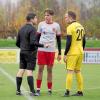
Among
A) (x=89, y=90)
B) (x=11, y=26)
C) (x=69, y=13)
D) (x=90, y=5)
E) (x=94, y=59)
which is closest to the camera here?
(x=69, y=13)

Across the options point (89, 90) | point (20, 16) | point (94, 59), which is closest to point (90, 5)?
point (20, 16)

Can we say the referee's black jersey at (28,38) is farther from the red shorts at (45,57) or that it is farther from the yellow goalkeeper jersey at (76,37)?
the yellow goalkeeper jersey at (76,37)

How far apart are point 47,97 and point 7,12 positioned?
71.9m

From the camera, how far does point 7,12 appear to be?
82.4 m

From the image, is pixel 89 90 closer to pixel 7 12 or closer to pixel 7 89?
pixel 7 89

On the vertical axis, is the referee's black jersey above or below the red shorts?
above

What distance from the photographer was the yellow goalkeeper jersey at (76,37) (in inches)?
443

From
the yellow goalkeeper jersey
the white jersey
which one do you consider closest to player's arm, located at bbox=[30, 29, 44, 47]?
the white jersey

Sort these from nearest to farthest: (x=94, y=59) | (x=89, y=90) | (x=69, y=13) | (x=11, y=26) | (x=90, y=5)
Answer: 1. (x=69, y=13)
2. (x=89, y=90)
3. (x=94, y=59)
4. (x=11, y=26)
5. (x=90, y=5)

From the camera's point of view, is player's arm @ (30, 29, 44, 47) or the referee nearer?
player's arm @ (30, 29, 44, 47)

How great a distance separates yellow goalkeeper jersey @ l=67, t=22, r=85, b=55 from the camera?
36.9ft

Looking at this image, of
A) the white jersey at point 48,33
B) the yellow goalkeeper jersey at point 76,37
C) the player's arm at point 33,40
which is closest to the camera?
the player's arm at point 33,40

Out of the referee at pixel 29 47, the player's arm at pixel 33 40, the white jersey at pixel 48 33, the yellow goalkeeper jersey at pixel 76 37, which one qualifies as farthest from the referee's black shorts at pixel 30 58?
the yellow goalkeeper jersey at pixel 76 37

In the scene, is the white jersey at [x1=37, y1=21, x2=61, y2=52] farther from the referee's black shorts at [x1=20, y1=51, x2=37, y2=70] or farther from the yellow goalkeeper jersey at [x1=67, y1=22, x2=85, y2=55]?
the yellow goalkeeper jersey at [x1=67, y1=22, x2=85, y2=55]
